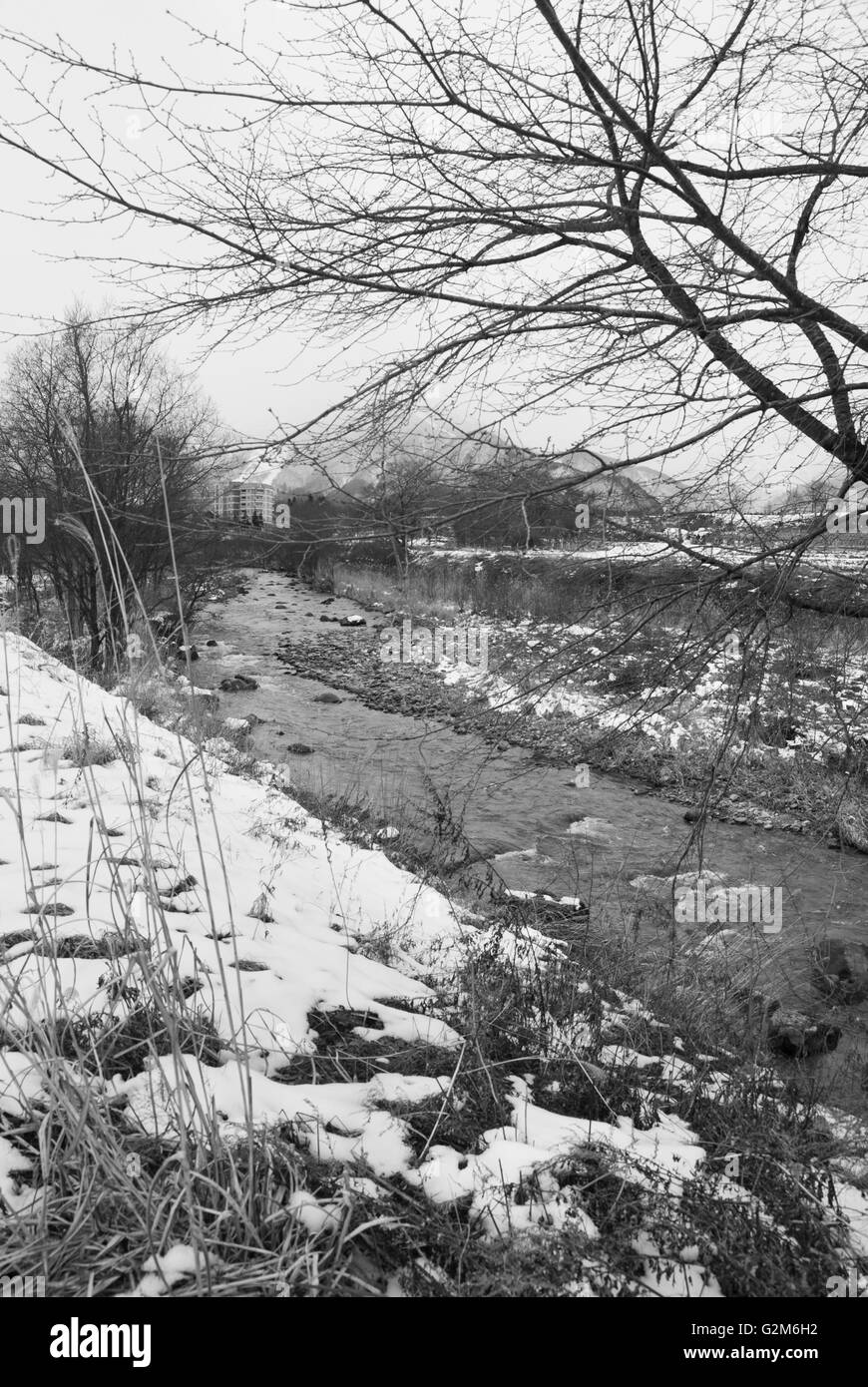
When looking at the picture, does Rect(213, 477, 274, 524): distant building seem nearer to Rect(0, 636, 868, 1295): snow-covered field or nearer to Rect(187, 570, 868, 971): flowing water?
Rect(0, 636, 868, 1295): snow-covered field

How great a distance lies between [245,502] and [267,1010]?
1.80 m

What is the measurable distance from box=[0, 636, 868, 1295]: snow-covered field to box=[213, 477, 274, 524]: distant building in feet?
2.80

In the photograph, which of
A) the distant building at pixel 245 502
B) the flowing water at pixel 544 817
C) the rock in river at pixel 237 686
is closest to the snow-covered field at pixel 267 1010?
the distant building at pixel 245 502

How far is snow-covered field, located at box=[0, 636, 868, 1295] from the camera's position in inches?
67.7

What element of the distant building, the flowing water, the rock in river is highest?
the distant building

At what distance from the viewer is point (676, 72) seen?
2824mm

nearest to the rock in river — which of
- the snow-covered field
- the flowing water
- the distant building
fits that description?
the flowing water

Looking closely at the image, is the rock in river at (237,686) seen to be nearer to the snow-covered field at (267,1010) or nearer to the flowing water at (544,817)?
the flowing water at (544,817)

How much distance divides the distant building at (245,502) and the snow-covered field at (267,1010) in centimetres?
85

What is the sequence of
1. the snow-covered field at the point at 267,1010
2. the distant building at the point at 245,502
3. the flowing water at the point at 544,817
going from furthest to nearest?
the flowing water at the point at 544,817
the distant building at the point at 245,502
the snow-covered field at the point at 267,1010

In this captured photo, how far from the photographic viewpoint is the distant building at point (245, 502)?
114 inches
